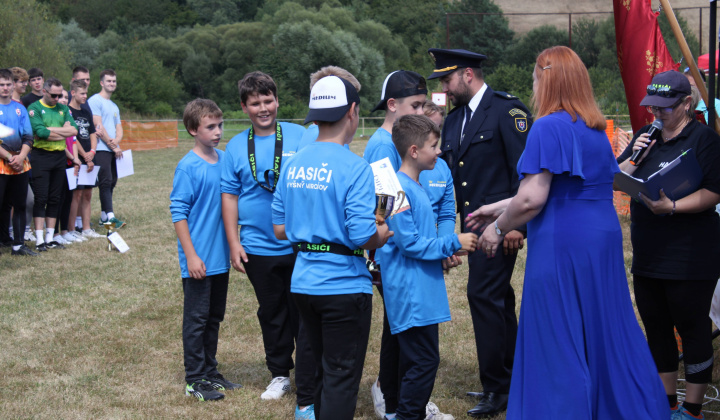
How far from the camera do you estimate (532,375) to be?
11.0 ft

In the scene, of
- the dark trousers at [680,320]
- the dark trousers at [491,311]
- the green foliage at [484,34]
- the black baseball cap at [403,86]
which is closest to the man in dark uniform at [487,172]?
the dark trousers at [491,311]

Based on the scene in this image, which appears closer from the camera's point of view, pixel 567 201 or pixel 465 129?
pixel 567 201

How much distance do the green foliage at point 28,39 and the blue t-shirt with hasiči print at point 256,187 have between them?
32.3 meters

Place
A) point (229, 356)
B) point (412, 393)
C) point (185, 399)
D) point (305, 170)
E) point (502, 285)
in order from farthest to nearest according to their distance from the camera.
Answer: point (229, 356) < point (185, 399) < point (502, 285) < point (412, 393) < point (305, 170)

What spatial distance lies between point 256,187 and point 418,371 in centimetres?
152

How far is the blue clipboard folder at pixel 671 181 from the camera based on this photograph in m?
3.75

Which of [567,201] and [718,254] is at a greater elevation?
[567,201]

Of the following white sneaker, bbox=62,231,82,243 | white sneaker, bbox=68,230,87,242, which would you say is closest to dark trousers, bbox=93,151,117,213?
white sneaker, bbox=68,230,87,242

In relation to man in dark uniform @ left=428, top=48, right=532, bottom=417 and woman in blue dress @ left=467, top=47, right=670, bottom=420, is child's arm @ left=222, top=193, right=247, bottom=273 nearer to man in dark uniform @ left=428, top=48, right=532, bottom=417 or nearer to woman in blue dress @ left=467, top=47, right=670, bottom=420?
man in dark uniform @ left=428, top=48, right=532, bottom=417

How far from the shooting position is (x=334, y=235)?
324 centimetres

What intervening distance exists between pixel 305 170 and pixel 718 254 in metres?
2.44

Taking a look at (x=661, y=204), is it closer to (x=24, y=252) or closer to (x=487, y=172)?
(x=487, y=172)

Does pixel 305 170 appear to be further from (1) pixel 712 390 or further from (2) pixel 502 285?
(1) pixel 712 390

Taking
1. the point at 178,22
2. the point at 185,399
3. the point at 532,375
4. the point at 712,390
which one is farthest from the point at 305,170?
the point at 178,22
